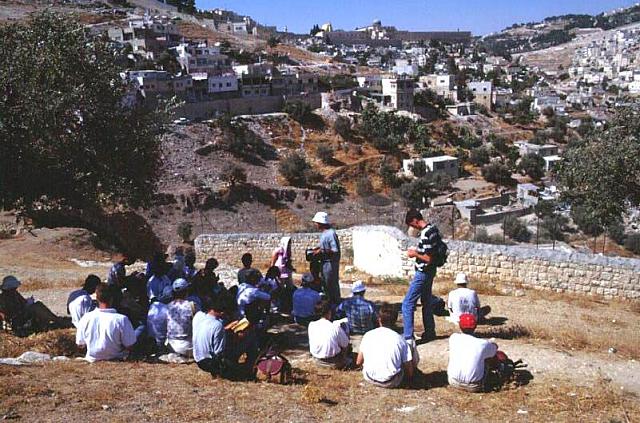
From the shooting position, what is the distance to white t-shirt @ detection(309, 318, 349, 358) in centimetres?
739

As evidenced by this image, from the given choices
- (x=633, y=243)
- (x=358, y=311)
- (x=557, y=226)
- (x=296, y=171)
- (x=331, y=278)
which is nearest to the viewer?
(x=358, y=311)

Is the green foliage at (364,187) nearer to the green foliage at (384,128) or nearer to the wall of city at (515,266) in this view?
the green foliage at (384,128)

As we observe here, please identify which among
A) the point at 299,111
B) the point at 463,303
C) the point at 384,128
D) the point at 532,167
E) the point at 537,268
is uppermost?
the point at 299,111

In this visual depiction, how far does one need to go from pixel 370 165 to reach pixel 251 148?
13.5 meters

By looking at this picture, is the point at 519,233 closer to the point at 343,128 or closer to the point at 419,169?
the point at 419,169

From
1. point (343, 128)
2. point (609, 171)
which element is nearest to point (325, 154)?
point (343, 128)

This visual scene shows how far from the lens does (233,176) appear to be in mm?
54156

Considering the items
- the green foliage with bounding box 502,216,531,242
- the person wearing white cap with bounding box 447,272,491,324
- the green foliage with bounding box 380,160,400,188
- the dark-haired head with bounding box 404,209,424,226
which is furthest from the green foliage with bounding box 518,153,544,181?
the dark-haired head with bounding box 404,209,424,226

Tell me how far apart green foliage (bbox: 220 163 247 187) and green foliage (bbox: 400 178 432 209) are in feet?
51.7

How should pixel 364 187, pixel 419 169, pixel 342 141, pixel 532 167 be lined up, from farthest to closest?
pixel 342 141 < pixel 532 167 < pixel 419 169 < pixel 364 187

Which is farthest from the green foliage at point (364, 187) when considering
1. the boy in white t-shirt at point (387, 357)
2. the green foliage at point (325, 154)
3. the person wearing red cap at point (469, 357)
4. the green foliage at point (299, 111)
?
the person wearing red cap at point (469, 357)

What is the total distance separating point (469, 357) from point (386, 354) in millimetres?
952

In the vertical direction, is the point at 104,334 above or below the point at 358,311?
above

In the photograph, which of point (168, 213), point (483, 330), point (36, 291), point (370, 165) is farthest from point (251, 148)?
point (483, 330)
